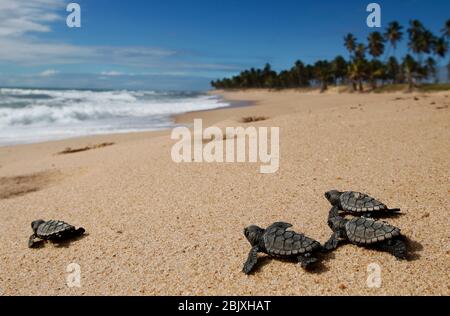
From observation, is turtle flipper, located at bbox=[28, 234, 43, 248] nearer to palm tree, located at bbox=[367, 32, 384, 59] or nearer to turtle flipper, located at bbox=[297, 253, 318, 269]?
turtle flipper, located at bbox=[297, 253, 318, 269]

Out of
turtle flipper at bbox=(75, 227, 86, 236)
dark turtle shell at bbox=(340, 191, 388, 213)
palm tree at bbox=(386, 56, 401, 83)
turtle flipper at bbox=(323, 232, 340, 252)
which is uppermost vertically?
palm tree at bbox=(386, 56, 401, 83)

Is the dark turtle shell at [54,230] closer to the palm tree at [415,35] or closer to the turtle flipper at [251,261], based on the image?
the turtle flipper at [251,261]

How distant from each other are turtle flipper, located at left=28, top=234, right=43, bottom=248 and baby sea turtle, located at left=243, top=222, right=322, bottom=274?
3.00 metres

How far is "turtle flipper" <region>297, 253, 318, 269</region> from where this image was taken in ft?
12.8

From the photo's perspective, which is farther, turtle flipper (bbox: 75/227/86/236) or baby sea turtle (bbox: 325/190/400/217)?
turtle flipper (bbox: 75/227/86/236)

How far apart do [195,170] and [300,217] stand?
3357 millimetres

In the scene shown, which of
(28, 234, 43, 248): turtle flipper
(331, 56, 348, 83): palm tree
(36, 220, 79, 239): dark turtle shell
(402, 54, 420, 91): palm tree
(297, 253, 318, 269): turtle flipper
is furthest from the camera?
(331, 56, 348, 83): palm tree

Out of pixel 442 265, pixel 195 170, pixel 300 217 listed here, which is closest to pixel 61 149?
pixel 195 170

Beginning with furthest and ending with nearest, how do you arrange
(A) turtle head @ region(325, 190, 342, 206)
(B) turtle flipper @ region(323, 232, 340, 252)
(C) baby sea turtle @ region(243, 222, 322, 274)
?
(A) turtle head @ region(325, 190, 342, 206)
(B) turtle flipper @ region(323, 232, 340, 252)
(C) baby sea turtle @ region(243, 222, 322, 274)

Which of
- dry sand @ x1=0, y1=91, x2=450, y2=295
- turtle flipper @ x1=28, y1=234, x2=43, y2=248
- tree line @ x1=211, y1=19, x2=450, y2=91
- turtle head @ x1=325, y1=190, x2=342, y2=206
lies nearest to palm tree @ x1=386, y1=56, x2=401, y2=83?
tree line @ x1=211, y1=19, x2=450, y2=91

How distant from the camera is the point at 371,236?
4.09m

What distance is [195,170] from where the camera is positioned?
8.12m

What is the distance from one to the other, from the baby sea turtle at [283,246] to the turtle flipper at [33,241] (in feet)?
9.84
